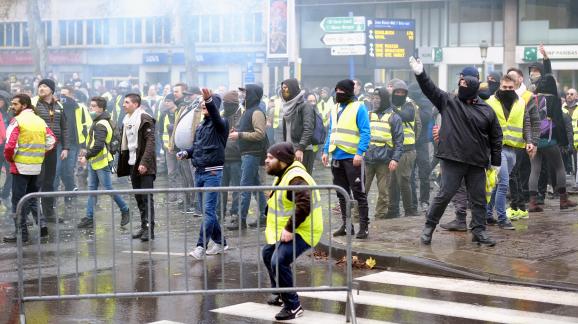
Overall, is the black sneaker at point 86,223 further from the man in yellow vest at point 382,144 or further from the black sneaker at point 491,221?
the black sneaker at point 491,221

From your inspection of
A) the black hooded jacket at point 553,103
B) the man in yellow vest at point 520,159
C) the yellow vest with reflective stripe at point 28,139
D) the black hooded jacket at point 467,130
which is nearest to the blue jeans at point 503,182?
the man in yellow vest at point 520,159

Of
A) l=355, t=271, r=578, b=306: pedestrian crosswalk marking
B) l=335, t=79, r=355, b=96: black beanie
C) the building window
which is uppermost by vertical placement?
the building window

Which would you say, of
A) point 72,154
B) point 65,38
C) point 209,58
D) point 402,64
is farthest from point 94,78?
point 72,154

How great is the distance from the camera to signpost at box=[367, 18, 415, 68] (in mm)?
30375

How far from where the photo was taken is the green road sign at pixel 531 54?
41237mm

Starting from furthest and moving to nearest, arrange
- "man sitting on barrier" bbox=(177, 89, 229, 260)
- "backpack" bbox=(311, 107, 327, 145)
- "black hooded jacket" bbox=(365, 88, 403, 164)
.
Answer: "black hooded jacket" bbox=(365, 88, 403, 164) < "backpack" bbox=(311, 107, 327, 145) < "man sitting on barrier" bbox=(177, 89, 229, 260)

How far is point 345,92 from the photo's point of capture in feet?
35.9

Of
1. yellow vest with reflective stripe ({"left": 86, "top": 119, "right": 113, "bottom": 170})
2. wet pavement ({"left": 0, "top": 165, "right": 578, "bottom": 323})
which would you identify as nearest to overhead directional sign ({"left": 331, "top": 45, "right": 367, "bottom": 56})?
yellow vest with reflective stripe ({"left": 86, "top": 119, "right": 113, "bottom": 170})

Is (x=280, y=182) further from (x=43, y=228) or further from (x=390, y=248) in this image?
(x=43, y=228)

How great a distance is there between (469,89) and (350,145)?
4.74 ft

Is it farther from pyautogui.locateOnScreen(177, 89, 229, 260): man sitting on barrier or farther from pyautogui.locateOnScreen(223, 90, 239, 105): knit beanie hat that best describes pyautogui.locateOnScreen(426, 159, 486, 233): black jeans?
pyautogui.locateOnScreen(223, 90, 239, 105): knit beanie hat

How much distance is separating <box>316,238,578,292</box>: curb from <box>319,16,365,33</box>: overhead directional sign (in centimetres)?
2037

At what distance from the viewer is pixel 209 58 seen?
59.5 meters

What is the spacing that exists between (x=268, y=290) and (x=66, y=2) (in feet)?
195
